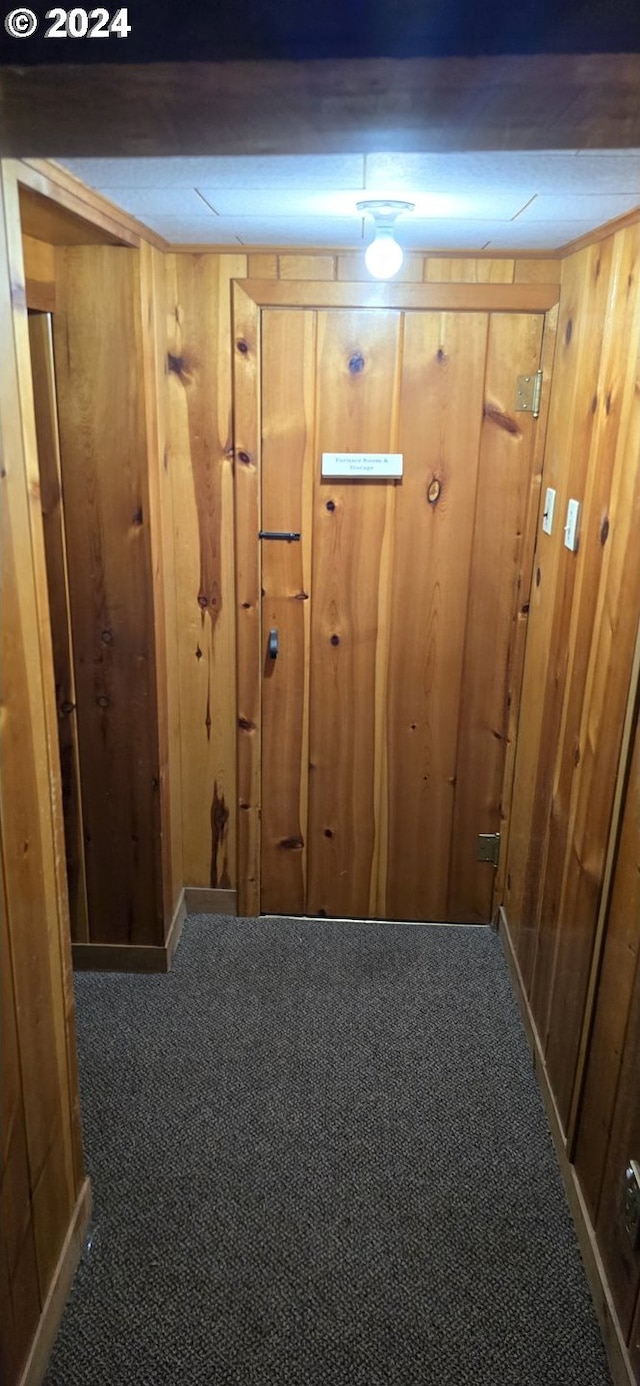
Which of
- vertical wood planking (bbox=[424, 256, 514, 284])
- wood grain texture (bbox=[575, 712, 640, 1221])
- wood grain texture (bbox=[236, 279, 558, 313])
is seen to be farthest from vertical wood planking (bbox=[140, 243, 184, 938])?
wood grain texture (bbox=[575, 712, 640, 1221])

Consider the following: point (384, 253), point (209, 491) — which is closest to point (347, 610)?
point (209, 491)

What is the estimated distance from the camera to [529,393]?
241 centimetres

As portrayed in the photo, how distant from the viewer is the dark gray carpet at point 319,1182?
1.61 metres

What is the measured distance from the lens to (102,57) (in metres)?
0.77

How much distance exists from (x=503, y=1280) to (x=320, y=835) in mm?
1356

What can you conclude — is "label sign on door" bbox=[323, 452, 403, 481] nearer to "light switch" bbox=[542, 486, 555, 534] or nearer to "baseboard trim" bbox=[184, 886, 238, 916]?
"light switch" bbox=[542, 486, 555, 534]

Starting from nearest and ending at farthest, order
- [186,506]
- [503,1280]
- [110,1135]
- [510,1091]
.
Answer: [503,1280]
[110,1135]
[510,1091]
[186,506]

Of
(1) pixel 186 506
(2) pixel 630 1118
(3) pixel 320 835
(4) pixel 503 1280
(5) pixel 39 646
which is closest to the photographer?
(5) pixel 39 646

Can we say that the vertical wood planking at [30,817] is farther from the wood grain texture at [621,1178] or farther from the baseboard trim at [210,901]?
the baseboard trim at [210,901]

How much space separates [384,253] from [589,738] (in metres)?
1.17

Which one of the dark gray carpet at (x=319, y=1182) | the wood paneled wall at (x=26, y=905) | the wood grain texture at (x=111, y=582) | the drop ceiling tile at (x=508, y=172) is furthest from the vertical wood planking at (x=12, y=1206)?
the drop ceiling tile at (x=508, y=172)

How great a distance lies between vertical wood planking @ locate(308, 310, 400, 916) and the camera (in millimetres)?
2412

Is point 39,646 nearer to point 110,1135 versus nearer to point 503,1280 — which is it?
point 110,1135

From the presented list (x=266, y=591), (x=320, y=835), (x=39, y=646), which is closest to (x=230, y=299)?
(x=266, y=591)
